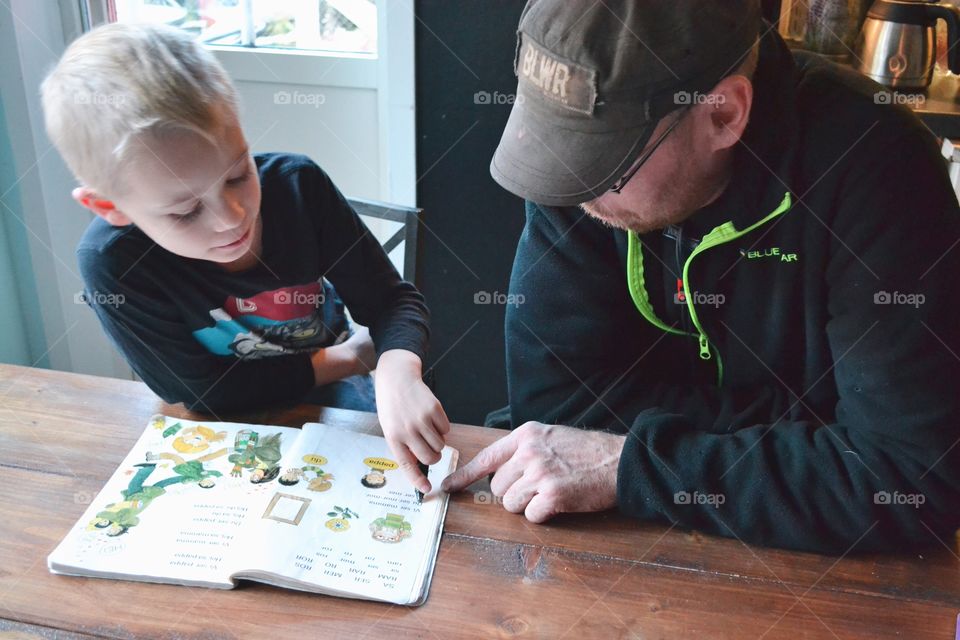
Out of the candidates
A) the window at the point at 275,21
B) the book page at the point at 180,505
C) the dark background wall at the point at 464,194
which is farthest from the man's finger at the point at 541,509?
the window at the point at 275,21

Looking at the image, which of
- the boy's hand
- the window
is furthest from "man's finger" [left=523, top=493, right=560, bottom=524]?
the window

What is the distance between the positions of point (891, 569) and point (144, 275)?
993 mm

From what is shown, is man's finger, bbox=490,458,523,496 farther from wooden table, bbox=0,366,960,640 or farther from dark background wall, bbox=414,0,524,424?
dark background wall, bbox=414,0,524,424

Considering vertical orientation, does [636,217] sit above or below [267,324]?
above

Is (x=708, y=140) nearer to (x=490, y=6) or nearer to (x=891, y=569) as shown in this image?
(x=891, y=569)

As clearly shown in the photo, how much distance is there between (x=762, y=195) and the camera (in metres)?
→ 0.96

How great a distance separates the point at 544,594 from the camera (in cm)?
82

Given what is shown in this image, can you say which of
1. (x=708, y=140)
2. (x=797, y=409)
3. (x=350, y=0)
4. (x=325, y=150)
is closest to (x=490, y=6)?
(x=350, y=0)

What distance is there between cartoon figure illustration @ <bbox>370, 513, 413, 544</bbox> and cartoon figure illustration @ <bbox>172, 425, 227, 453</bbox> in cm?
26

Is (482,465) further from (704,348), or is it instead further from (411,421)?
(704,348)

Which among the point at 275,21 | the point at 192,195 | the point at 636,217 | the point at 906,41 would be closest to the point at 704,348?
the point at 636,217

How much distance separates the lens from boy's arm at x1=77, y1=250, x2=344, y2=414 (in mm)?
1112

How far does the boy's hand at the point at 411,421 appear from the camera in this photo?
0.99m

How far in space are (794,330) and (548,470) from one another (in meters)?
0.37
